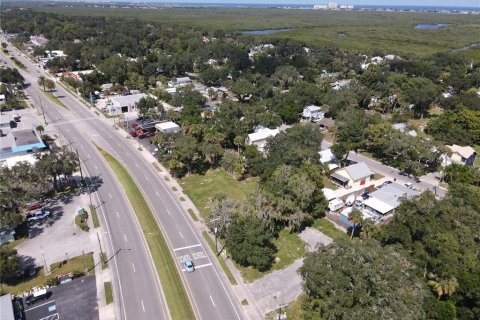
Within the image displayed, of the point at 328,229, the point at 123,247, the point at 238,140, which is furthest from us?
the point at 238,140

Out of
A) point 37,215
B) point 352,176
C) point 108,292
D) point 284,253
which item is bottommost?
point 284,253

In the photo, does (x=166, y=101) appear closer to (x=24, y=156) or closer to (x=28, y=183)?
(x=24, y=156)

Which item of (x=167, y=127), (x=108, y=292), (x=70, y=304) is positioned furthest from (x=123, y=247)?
(x=167, y=127)

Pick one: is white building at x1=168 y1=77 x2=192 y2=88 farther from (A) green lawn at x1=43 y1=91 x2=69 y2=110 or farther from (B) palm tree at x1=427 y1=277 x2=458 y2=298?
(B) palm tree at x1=427 y1=277 x2=458 y2=298

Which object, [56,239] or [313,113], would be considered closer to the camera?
[56,239]

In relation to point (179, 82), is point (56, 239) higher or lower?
lower

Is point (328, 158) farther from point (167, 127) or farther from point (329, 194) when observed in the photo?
point (167, 127)

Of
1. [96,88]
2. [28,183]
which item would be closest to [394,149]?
[28,183]
